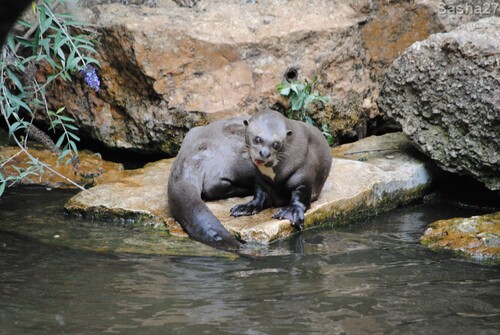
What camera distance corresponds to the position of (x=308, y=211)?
4895mm

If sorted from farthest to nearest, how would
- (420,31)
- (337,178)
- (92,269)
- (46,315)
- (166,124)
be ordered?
(420,31)
(166,124)
(337,178)
(92,269)
(46,315)

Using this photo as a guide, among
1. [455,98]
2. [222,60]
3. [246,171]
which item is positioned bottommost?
[246,171]

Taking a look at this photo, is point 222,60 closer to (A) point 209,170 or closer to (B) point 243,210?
(A) point 209,170

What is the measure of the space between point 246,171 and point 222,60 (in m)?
1.46

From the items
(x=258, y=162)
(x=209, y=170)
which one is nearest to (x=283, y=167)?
(x=258, y=162)

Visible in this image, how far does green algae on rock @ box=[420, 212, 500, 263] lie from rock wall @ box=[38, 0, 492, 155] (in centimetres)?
206

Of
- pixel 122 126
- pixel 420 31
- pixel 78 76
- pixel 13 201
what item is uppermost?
pixel 420 31

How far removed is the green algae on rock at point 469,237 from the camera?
4.35 m

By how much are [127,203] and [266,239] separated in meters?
1.13

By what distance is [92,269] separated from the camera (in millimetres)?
4062

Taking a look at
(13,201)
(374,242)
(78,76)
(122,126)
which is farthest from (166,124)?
(374,242)

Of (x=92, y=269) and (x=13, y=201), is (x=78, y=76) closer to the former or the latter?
(x=13, y=201)

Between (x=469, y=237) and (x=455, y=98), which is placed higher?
(x=455, y=98)

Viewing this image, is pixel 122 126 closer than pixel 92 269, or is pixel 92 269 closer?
pixel 92 269
